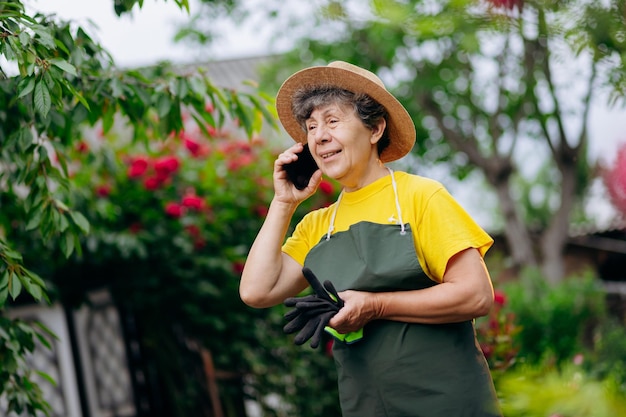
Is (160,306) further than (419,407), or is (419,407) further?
(160,306)

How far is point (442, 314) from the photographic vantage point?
222 cm

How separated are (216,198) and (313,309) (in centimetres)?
421

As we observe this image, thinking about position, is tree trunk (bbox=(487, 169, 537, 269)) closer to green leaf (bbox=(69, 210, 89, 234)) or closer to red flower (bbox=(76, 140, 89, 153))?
red flower (bbox=(76, 140, 89, 153))

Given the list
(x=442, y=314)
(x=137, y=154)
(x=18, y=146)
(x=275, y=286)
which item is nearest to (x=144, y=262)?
(x=137, y=154)

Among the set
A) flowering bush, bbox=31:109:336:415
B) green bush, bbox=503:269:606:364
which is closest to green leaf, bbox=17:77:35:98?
flowering bush, bbox=31:109:336:415

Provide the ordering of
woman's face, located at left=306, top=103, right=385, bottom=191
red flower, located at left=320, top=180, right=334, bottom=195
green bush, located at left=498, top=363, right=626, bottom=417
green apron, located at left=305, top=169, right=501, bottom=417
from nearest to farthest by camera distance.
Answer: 1. green bush, located at left=498, top=363, right=626, bottom=417
2. green apron, located at left=305, top=169, right=501, bottom=417
3. woman's face, located at left=306, top=103, right=385, bottom=191
4. red flower, located at left=320, top=180, right=334, bottom=195

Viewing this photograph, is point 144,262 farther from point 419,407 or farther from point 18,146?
point 419,407

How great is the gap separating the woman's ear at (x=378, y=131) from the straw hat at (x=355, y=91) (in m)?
0.04

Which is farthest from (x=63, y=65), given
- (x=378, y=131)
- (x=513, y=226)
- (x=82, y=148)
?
(x=513, y=226)

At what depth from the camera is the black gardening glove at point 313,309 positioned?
2.18 metres

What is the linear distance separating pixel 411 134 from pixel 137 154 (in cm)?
446

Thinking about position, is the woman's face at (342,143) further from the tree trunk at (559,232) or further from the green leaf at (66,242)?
the tree trunk at (559,232)

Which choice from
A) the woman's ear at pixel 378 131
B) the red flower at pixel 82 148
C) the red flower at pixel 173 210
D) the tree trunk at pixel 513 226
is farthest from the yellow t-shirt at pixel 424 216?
the tree trunk at pixel 513 226

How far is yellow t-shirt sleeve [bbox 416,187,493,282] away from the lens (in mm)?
2221
